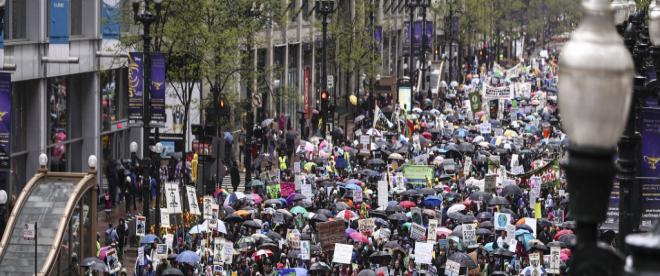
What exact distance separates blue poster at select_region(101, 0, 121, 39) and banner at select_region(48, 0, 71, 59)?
3066 millimetres

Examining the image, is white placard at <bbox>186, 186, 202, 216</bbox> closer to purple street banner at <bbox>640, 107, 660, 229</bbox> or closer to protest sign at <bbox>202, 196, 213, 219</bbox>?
protest sign at <bbox>202, 196, 213, 219</bbox>

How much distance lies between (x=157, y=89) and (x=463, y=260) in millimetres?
12828

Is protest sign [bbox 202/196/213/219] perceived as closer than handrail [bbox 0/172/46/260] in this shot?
No

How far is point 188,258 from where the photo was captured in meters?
26.4

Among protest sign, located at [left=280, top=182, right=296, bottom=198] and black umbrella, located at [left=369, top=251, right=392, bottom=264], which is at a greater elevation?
protest sign, located at [left=280, top=182, right=296, bottom=198]

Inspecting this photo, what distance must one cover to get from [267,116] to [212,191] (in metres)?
25.6

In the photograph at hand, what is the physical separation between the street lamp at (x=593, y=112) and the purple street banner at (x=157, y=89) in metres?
29.5

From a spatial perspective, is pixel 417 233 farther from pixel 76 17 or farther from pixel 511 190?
pixel 76 17

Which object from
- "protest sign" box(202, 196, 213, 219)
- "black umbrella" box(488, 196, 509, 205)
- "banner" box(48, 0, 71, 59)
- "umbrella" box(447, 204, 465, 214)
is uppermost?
"banner" box(48, 0, 71, 59)

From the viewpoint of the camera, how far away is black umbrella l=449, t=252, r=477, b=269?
1029 inches

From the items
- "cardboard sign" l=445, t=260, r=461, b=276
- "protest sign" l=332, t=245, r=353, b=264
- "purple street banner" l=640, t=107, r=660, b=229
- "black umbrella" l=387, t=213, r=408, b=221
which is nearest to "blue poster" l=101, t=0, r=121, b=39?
"black umbrella" l=387, t=213, r=408, b=221

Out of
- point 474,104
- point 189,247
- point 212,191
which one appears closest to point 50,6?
point 212,191

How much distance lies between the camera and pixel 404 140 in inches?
2013

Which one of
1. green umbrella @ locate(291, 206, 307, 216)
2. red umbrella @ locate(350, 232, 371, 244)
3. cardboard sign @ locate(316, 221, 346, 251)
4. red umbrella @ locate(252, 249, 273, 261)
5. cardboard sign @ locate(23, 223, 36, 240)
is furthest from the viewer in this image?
green umbrella @ locate(291, 206, 307, 216)
